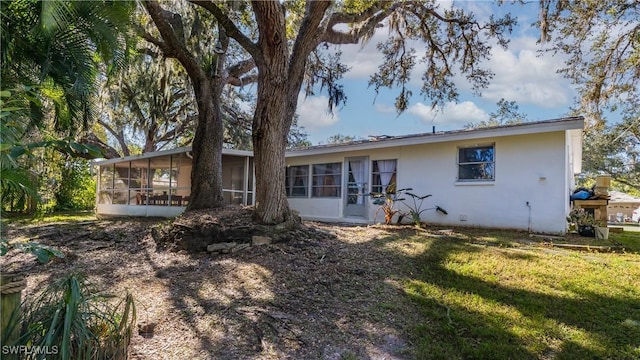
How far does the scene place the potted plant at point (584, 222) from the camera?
28.9 ft

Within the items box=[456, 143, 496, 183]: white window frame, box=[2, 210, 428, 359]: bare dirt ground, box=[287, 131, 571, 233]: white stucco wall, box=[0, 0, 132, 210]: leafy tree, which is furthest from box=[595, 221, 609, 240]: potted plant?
box=[0, 0, 132, 210]: leafy tree

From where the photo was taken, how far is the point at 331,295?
4586 millimetres

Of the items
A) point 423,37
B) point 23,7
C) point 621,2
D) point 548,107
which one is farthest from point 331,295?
point 548,107

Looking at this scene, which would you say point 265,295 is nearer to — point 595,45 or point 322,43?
point 322,43

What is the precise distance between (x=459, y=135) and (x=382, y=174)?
9.37 feet

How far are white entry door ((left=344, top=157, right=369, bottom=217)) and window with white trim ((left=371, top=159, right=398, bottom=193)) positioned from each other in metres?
0.23

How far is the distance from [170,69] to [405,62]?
23.7ft

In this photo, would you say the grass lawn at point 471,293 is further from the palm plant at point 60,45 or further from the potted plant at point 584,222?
the palm plant at point 60,45

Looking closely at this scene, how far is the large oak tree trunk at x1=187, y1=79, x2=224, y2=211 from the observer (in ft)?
30.3

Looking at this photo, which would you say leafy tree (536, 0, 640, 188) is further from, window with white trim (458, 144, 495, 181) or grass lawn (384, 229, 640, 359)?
grass lawn (384, 229, 640, 359)

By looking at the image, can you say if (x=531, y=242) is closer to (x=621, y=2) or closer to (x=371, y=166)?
(x=371, y=166)

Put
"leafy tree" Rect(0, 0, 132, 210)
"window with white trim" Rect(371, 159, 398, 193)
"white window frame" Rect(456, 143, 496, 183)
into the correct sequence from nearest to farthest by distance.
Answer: "leafy tree" Rect(0, 0, 132, 210), "white window frame" Rect(456, 143, 496, 183), "window with white trim" Rect(371, 159, 398, 193)

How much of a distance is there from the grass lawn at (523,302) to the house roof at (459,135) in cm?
310

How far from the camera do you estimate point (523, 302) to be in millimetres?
4312
